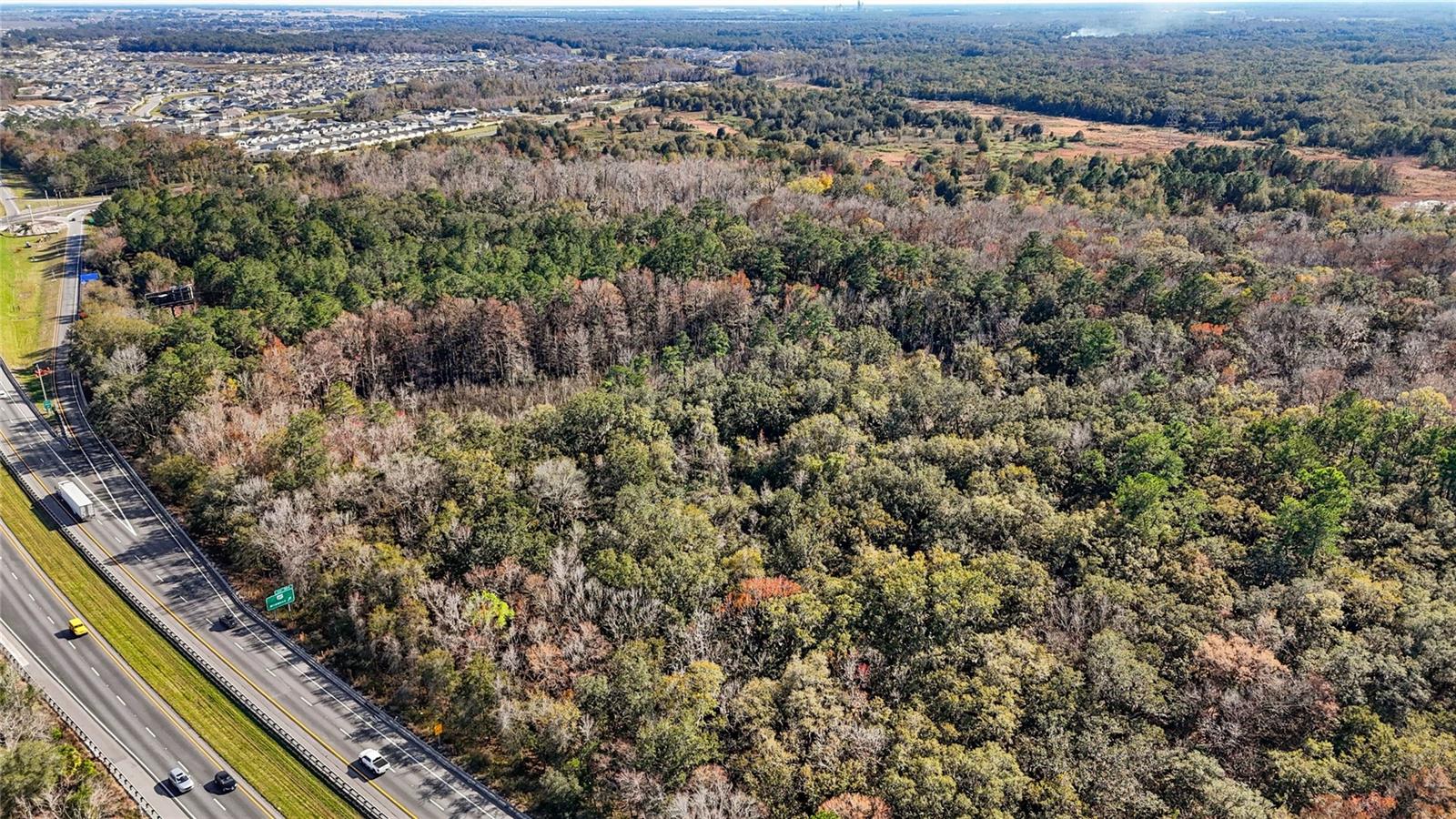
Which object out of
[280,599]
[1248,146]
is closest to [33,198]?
[280,599]

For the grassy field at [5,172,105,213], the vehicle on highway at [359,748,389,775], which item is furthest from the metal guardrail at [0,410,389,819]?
the grassy field at [5,172,105,213]

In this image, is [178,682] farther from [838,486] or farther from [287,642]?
[838,486]

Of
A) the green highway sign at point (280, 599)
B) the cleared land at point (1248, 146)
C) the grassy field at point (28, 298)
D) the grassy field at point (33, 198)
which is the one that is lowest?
the green highway sign at point (280, 599)

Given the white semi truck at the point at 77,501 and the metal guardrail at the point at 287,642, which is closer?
the metal guardrail at the point at 287,642

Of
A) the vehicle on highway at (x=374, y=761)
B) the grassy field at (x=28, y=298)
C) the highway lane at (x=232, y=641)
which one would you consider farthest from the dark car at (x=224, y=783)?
the grassy field at (x=28, y=298)

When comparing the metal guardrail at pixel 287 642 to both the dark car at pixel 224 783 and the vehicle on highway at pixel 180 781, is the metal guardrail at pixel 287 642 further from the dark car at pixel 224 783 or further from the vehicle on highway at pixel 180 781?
the vehicle on highway at pixel 180 781

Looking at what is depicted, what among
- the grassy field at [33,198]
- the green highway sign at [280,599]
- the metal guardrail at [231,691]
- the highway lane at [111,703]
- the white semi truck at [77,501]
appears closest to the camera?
the highway lane at [111,703]
